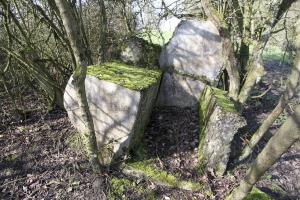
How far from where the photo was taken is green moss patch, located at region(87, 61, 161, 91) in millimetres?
4484

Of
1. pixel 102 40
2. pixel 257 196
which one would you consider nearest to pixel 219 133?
pixel 257 196

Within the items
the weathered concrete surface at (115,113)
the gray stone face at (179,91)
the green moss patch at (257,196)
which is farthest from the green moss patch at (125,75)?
the green moss patch at (257,196)

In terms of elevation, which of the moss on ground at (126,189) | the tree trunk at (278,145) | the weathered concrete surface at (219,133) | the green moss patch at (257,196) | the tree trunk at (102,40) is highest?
the tree trunk at (102,40)

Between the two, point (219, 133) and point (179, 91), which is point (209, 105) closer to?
point (219, 133)

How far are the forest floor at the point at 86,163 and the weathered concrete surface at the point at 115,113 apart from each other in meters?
0.35

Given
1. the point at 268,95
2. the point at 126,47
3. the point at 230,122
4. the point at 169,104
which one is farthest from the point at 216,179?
the point at 268,95

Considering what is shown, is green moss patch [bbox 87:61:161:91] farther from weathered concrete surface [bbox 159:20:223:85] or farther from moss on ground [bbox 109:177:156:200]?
moss on ground [bbox 109:177:156:200]

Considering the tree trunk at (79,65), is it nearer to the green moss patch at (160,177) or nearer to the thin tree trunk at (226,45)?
the green moss patch at (160,177)

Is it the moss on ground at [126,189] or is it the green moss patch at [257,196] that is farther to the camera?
the moss on ground at [126,189]

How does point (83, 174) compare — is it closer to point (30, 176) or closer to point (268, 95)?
point (30, 176)

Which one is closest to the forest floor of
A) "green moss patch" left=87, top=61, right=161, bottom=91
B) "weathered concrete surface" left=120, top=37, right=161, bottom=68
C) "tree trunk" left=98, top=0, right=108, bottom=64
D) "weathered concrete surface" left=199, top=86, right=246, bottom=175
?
"weathered concrete surface" left=199, top=86, right=246, bottom=175

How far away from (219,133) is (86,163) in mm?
1984

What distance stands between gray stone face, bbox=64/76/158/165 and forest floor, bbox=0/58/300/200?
36 cm

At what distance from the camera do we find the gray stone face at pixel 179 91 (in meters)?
6.00
